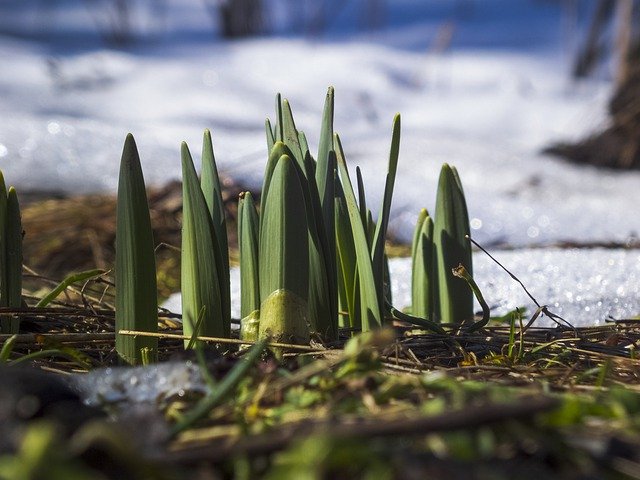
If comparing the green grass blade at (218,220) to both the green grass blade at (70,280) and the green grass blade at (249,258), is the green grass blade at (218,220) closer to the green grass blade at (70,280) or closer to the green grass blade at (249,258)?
the green grass blade at (249,258)

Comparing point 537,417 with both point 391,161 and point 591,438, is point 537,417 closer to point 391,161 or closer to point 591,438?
point 591,438

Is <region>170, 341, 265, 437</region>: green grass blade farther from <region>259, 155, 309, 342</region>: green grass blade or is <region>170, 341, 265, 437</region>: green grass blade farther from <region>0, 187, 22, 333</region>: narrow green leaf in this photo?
<region>0, 187, 22, 333</region>: narrow green leaf

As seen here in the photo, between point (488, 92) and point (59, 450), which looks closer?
point (59, 450)

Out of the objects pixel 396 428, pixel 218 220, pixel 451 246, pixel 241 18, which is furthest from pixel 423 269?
pixel 241 18

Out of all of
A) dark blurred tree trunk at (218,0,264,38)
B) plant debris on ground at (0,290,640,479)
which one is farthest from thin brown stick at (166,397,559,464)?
dark blurred tree trunk at (218,0,264,38)

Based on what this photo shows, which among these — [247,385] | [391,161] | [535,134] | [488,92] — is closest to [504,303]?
[391,161]
